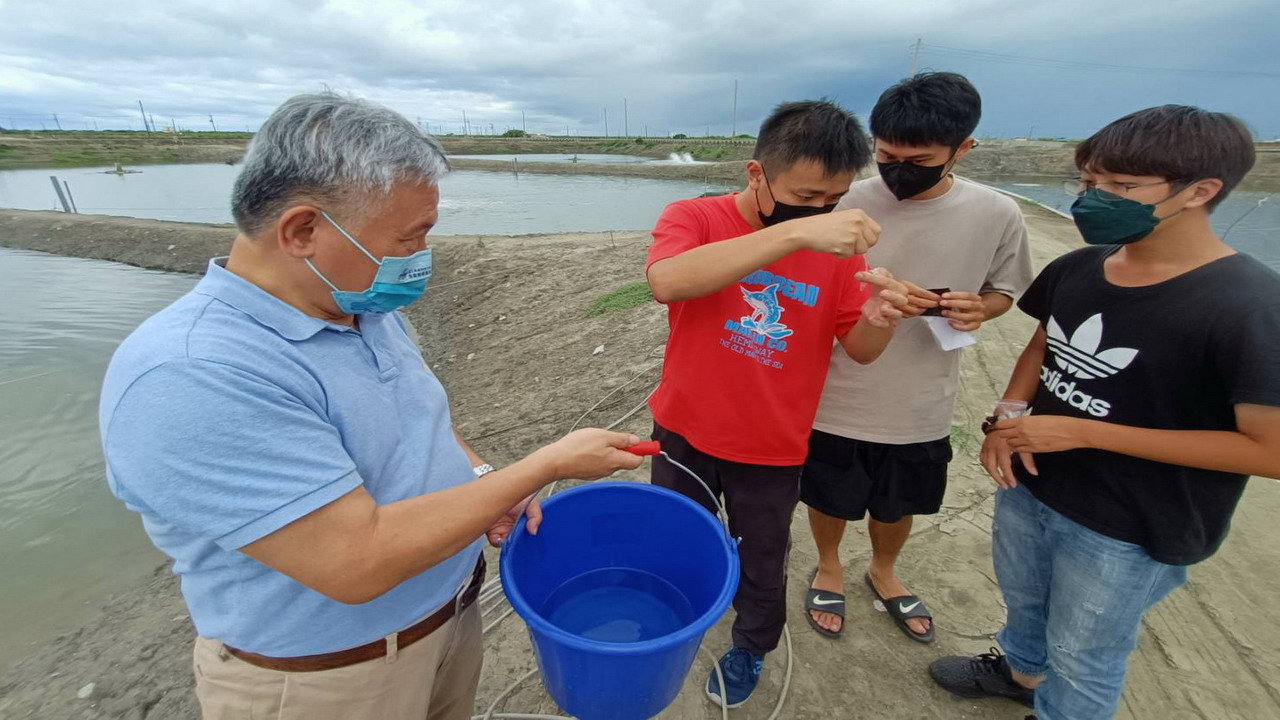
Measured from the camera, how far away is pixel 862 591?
2.69 metres

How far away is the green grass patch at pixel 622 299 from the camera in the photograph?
6734 mm

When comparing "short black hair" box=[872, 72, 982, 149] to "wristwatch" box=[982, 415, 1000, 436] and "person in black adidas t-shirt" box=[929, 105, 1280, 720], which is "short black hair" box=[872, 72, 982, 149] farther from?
"wristwatch" box=[982, 415, 1000, 436]

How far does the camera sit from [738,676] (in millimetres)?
2113

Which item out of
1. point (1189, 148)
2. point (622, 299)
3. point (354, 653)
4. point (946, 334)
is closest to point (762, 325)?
point (946, 334)

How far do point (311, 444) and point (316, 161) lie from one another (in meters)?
0.51

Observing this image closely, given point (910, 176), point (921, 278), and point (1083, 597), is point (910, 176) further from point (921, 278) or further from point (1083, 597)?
point (1083, 597)

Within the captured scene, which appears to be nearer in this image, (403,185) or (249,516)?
(249,516)

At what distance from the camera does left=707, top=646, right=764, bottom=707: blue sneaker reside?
2115mm

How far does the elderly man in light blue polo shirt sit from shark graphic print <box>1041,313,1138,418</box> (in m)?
1.37

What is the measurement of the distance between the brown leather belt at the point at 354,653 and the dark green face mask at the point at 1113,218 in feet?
6.42

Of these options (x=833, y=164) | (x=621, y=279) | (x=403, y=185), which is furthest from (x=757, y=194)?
(x=621, y=279)

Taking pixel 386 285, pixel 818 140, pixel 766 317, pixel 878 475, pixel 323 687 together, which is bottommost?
pixel 878 475

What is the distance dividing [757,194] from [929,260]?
30.3 inches

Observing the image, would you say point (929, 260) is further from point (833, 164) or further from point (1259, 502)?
point (1259, 502)
